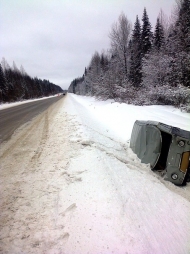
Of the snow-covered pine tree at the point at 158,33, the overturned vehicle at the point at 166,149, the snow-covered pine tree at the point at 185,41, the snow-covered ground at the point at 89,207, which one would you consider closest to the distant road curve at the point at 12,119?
the snow-covered ground at the point at 89,207

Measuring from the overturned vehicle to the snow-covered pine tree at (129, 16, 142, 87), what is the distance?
85.6 ft

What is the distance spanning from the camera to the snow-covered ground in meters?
1.87

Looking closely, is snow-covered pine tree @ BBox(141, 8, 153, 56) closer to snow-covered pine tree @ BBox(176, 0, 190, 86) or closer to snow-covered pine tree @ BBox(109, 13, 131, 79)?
snow-covered pine tree @ BBox(109, 13, 131, 79)

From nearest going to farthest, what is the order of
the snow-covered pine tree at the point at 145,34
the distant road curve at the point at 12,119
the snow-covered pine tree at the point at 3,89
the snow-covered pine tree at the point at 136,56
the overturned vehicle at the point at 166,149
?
the overturned vehicle at the point at 166,149 → the distant road curve at the point at 12,119 → the snow-covered pine tree at the point at 145,34 → the snow-covered pine tree at the point at 136,56 → the snow-covered pine tree at the point at 3,89

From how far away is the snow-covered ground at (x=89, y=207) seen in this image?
1.87 meters

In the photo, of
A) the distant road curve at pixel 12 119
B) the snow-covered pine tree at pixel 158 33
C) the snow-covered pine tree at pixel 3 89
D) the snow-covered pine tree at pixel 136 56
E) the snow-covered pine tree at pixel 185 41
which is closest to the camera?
the distant road curve at pixel 12 119

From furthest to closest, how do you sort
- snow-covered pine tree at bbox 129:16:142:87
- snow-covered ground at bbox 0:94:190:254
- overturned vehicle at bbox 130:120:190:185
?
snow-covered pine tree at bbox 129:16:142:87 → overturned vehicle at bbox 130:120:190:185 → snow-covered ground at bbox 0:94:190:254

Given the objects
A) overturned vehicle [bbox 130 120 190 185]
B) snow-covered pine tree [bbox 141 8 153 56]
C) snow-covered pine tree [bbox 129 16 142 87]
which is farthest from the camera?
snow-covered pine tree [bbox 129 16 142 87]

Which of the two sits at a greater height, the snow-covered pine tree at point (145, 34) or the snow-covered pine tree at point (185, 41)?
the snow-covered pine tree at point (145, 34)

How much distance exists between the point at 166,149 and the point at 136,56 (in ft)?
95.9

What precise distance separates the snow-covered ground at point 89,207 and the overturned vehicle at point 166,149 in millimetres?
222

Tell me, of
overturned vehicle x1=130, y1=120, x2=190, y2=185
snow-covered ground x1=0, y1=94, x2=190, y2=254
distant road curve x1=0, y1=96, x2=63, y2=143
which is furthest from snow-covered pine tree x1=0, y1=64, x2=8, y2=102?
overturned vehicle x1=130, y1=120, x2=190, y2=185

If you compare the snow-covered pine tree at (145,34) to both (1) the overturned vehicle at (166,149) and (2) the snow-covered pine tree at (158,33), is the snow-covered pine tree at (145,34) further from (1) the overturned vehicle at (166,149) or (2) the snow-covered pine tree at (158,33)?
(1) the overturned vehicle at (166,149)

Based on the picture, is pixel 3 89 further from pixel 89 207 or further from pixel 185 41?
pixel 89 207
